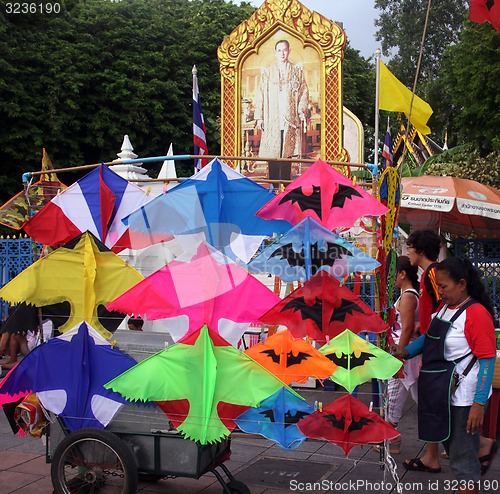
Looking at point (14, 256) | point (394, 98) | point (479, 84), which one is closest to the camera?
point (394, 98)

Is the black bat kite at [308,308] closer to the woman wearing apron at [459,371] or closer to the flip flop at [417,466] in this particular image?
the woman wearing apron at [459,371]

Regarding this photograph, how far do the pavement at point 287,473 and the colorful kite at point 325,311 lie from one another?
55 cm

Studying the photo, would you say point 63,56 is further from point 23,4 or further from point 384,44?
point 384,44

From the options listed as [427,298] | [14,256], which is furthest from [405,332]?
[14,256]

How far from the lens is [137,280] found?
3896 millimetres

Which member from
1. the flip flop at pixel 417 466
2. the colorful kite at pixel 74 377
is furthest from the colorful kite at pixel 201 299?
the flip flop at pixel 417 466

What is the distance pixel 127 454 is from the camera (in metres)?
3.58

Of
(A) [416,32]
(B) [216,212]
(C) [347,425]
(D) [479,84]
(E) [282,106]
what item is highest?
(A) [416,32]

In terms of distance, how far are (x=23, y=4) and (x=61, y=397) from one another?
1595cm

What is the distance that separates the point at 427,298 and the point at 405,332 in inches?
12.8

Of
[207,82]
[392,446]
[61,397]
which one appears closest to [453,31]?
[207,82]

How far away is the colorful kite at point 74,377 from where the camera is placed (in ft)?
12.3

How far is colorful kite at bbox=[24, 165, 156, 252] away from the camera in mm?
4465

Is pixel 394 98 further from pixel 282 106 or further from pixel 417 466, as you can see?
pixel 282 106
